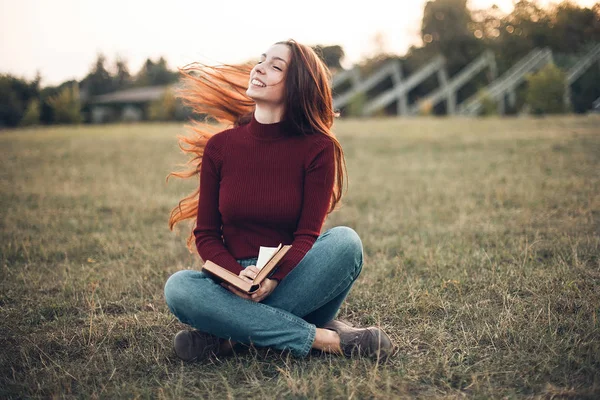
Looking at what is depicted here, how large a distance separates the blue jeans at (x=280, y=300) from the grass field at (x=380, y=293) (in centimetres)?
15

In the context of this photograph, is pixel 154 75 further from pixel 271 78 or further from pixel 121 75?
pixel 271 78

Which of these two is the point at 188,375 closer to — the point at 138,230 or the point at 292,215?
the point at 292,215

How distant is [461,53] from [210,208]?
37.9 meters

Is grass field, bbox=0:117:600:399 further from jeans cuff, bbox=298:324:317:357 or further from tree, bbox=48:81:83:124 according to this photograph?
tree, bbox=48:81:83:124

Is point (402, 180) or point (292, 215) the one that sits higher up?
point (292, 215)

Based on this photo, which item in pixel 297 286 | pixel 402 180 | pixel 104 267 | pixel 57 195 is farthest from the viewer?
Result: pixel 402 180

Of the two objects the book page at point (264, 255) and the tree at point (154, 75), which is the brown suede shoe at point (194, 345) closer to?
the book page at point (264, 255)

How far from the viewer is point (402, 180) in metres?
8.68

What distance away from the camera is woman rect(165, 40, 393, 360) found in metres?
2.68

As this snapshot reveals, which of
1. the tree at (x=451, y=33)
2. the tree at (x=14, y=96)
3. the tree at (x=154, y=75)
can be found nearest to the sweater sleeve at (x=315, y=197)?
the tree at (x=14, y=96)

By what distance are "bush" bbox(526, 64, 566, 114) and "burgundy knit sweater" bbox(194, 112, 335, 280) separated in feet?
75.4

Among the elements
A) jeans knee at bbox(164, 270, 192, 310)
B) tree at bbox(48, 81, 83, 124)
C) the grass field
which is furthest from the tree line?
jeans knee at bbox(164, 270, 192, 310)

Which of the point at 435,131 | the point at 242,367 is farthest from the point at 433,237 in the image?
the point at 435,131

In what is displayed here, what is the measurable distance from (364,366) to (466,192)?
5.22 m
